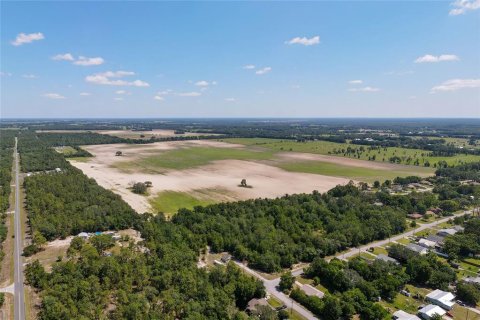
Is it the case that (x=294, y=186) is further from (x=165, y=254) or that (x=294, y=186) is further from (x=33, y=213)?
(x=33, y=213)

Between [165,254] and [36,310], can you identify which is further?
[165,254]

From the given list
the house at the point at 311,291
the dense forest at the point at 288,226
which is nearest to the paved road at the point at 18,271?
the dense forest at the point at 288,226

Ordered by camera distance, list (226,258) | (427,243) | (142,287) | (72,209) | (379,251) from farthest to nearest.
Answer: (72,209) → (427,243) → (379,251) → (226,258) → (142,287)

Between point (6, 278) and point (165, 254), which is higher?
point (165, 254)

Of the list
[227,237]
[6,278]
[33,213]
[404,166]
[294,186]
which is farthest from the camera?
[404,166]

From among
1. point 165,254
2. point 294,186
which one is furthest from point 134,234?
point 294,186

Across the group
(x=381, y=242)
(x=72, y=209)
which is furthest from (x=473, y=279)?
(x=72, y=209)

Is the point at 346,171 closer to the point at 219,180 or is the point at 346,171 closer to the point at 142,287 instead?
the point at 219,180

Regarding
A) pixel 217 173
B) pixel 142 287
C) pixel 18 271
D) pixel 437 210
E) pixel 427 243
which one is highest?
pixel 217 173
